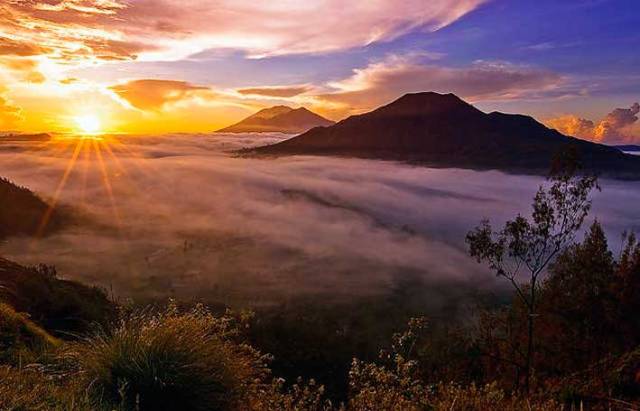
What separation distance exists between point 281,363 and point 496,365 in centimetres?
5992

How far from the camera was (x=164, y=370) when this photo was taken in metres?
6.14

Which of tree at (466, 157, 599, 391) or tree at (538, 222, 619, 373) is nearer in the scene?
tree at (466, 157, 599, 391)

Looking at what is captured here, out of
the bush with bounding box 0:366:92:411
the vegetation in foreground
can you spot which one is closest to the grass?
the vegetation in foreground

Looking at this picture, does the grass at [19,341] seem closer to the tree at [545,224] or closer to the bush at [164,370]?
the bush at [164,370]

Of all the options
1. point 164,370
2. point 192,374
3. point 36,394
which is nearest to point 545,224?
point 192,374

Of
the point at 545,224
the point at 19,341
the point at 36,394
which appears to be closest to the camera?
the point at 36,394

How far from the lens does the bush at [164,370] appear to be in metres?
6.03

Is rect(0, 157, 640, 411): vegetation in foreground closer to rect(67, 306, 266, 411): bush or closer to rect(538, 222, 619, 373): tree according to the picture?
rect(67, 306, 266, 411): bush

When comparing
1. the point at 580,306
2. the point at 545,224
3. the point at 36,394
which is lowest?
the point at 580,306

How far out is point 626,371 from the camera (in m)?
13.0

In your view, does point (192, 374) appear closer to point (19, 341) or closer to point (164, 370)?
point (164, 370)

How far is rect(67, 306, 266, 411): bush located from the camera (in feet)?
19.8

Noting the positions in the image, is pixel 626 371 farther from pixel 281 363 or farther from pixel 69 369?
pixel 281 363

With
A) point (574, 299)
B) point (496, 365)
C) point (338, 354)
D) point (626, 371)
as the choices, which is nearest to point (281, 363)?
point (338, 354)
